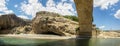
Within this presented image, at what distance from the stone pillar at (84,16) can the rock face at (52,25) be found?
3554 millimetres

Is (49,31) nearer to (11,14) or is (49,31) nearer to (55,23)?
(55,23)

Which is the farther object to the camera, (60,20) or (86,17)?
(60,20)

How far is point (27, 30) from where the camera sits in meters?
57.2

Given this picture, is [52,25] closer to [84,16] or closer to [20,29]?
[84,16]

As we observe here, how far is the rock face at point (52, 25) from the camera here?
40812mm

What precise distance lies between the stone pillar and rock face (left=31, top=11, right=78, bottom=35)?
355 cm

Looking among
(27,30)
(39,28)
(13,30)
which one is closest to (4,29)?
(13,30)

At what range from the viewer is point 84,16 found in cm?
3475

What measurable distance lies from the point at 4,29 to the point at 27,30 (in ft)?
37.1

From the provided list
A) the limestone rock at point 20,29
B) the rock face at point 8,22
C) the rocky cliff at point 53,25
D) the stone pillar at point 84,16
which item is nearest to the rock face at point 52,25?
the rocky cliff at point 53,25

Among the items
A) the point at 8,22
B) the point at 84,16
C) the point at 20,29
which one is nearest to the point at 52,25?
the point at 84,16

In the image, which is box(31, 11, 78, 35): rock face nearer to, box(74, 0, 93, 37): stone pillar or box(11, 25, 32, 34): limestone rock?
box(74, 0, 93, 37): stone pillar

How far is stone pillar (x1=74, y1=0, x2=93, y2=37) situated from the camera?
32.5 m

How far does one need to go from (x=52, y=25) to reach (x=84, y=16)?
950 centimetres
